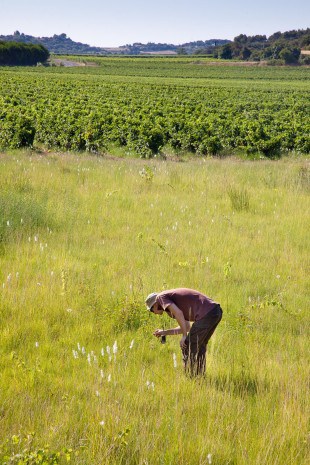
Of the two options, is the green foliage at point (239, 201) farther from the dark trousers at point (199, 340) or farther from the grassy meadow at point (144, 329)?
the dark trousers at point (199, 340)

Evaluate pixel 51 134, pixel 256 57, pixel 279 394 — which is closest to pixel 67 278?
pixel 279 394

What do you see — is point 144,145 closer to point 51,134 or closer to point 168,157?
point 168,157

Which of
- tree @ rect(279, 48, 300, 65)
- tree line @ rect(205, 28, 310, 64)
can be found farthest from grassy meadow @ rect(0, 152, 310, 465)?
tree line @ rect(205, 28, 310, 64)

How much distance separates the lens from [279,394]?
14.4 feet

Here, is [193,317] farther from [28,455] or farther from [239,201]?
[239,201]

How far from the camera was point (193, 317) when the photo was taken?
4543 millimetres

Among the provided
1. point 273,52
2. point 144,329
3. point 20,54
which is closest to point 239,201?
point 144,329

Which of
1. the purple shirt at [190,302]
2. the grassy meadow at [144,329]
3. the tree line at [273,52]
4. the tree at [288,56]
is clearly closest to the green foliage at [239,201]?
the grassy meadow at [144,329]

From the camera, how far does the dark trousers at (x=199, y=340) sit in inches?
176

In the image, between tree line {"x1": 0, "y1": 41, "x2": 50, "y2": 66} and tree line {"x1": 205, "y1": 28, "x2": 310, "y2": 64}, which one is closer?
tree line {"x1": 0, "y1": 41, "x2": 50, "y2": 66}

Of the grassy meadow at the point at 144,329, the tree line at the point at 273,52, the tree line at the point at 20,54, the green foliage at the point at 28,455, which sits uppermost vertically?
the tree line at the point at 273,52

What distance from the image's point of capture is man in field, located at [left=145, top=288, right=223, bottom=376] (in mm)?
4469

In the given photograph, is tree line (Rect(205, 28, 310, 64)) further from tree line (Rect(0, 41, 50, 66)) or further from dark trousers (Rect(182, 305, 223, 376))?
dark trousers (Rect(182, 305, 223, 376))

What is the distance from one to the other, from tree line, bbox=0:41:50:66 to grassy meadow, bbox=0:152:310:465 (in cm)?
13459
